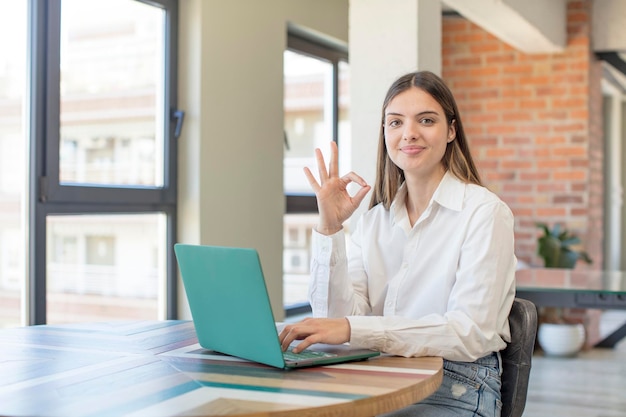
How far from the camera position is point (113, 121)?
4.19 metres

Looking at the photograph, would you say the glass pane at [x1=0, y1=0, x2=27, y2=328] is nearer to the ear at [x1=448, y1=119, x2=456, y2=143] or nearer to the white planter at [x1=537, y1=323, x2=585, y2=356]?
the ear at [x1=448, y1=119, x2=456, y2=143]

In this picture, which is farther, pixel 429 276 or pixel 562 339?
pixel 562 339

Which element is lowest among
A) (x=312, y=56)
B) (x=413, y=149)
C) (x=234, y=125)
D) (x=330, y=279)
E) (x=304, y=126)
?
(x=330, y=279)

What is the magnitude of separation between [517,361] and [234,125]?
3.07 metres

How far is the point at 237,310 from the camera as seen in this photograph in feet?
5.34

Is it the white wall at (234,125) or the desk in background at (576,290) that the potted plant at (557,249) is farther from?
the white wall at (234,125)

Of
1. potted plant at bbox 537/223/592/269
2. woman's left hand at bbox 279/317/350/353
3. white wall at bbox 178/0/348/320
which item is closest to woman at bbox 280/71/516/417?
woman's left hand at bbox 279/317/350/353

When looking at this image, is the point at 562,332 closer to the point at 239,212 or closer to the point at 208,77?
the point at 239,212

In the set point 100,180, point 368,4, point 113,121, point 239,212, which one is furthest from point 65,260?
point 368,4

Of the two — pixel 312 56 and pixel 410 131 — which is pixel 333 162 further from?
pixel 312 56

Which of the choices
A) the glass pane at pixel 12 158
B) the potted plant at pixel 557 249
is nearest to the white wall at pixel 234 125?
the glass pane at pixel 12 158

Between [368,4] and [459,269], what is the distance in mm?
2082

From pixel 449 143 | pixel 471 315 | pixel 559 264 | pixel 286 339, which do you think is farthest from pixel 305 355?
pixel 559 264

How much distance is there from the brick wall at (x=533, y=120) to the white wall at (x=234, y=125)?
63.3 inches
